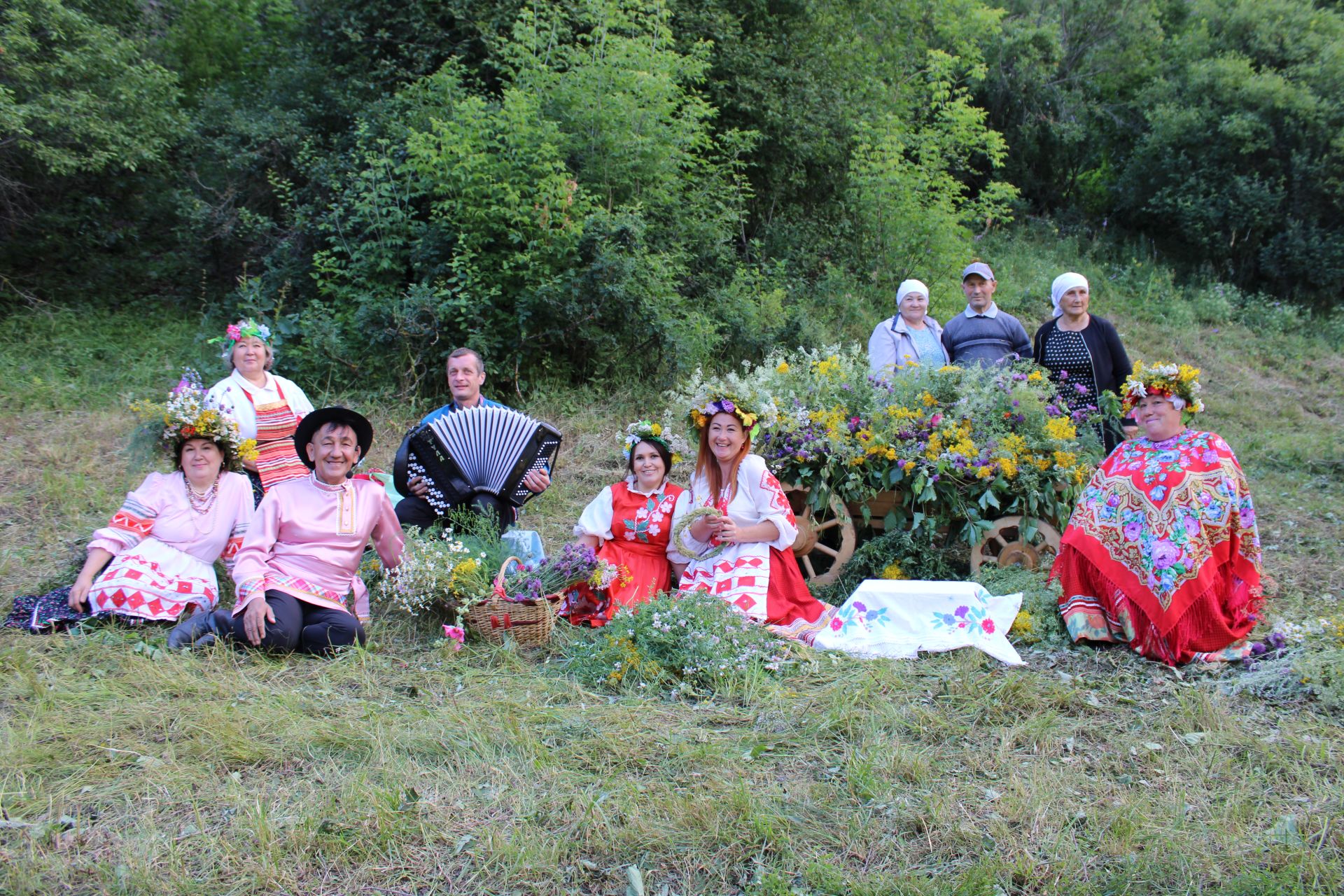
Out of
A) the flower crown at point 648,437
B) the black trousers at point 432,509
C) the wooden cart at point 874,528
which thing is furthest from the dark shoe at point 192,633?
the wooden cart at point 874,528

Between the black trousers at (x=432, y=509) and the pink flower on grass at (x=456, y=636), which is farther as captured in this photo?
the black trousers at (x=432, y=509)

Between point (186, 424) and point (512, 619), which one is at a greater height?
point (186, 424)

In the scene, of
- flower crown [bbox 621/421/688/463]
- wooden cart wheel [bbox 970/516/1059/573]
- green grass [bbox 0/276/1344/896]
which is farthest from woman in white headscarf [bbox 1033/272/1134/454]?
flower crown [bbox 621/421/688/463]

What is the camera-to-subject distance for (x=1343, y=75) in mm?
14930

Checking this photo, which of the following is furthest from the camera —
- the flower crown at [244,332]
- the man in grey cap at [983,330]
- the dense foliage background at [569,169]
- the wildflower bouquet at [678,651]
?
the dense foliage background at [569,169]

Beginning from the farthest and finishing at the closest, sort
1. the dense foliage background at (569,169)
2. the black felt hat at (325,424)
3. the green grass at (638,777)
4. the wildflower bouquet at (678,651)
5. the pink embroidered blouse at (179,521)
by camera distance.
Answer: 1. the dense foliage background at (569,169)
2. the pink embroidered blouse at (179,521)
3. the black felt hat at (325,424)
4. the wildflower bouquet at (678,651)
5. the green grass at (638,777)

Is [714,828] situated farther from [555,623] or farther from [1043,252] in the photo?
[1043,252]

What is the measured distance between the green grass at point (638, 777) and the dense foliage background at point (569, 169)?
16.5ft

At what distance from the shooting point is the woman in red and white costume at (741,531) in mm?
5285

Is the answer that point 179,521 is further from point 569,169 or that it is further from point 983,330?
point 569,169

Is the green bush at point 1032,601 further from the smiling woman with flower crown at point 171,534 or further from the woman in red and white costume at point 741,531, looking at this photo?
the smiling woman with flower crown at point 171,534

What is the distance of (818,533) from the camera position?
229 inches

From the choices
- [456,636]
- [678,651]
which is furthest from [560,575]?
[678,651]

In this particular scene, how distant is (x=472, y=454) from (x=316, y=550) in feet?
3.65
